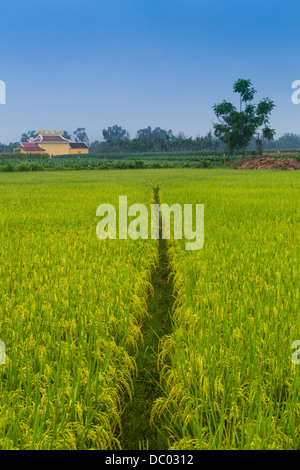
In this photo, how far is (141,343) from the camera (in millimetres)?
2744

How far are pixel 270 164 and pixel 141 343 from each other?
28747mm

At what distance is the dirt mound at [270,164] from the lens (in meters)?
27.8

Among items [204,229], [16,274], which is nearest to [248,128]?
[204,229]

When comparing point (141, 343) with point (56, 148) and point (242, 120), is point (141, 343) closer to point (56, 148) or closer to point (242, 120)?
point (242, 120)

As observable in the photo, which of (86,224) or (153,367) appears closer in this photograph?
(153,367)

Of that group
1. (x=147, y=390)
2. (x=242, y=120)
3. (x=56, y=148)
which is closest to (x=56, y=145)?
(x=56, y=148)

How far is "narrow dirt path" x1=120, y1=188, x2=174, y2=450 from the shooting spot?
1.84 m

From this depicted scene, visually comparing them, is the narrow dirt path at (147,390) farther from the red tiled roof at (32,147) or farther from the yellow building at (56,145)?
the yellow building at (56,145)

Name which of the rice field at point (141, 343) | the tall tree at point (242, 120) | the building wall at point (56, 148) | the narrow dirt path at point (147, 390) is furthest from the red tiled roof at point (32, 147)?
the narrow dirt path at point (147, 390)

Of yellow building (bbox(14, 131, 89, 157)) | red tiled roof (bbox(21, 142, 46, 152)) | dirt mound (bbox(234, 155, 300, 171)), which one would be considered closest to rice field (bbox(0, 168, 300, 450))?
dirt mound (bbox(234, 155, 300, 171))

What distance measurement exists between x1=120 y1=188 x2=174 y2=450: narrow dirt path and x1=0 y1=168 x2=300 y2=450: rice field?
1.9 inches

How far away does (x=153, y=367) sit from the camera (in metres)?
2.48

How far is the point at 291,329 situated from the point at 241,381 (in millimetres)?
574
